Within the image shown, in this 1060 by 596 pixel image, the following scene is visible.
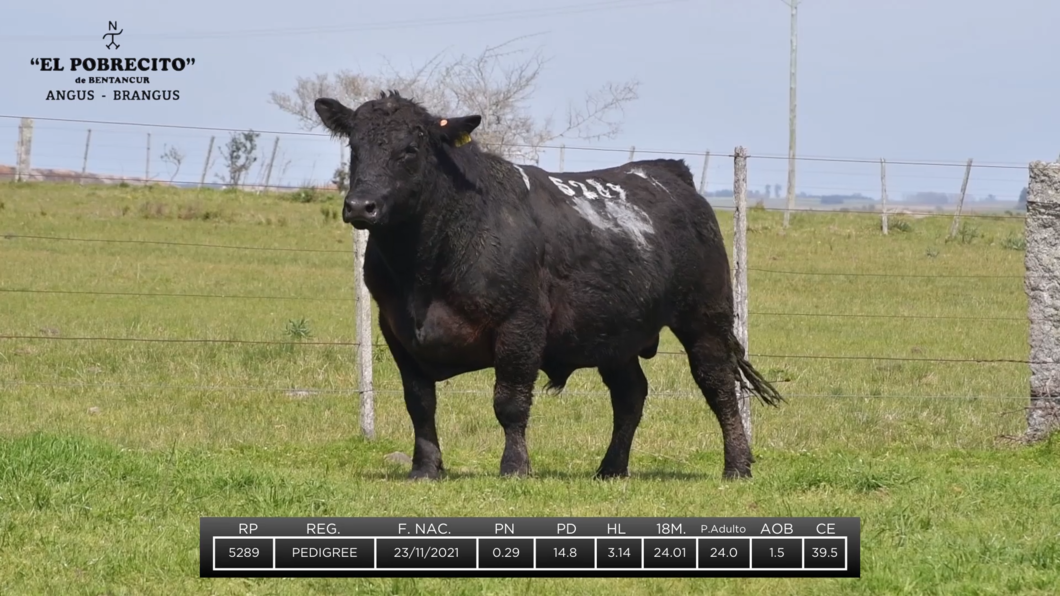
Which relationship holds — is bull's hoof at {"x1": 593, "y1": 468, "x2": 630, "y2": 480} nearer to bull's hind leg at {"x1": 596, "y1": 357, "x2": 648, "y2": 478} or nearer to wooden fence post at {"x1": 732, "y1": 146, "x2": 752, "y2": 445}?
bull's hind leg at {"x1": 596, "y1": 357, "x2": 648, "y2": 478}

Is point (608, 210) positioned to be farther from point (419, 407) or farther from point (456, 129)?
point (419, 407)

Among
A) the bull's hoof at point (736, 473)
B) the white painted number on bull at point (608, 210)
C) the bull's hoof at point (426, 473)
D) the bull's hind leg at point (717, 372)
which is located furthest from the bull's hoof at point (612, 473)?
the white painted number on bull at point (608, 210)

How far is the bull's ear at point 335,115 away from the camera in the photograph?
9.61 metres

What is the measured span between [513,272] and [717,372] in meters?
2.12

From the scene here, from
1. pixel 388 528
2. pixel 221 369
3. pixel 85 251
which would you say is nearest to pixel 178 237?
pixel 85 251

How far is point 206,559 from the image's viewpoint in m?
6.43

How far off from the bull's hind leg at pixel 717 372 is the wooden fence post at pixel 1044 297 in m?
2.92

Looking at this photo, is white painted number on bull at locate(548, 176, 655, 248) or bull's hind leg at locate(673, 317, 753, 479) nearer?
white painted number on bull at locate(548, 176, 655, 248)

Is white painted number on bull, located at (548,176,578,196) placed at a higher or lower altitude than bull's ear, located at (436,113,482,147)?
lower

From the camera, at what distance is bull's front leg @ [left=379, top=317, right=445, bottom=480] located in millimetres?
9719

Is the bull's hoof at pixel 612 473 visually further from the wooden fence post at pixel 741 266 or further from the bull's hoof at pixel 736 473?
the wooden fence post at pixel 741 266

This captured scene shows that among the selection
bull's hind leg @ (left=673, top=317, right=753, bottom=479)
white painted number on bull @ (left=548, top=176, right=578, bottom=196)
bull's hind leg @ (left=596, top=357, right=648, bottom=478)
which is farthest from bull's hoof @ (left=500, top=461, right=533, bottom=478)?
white painted number on bull @ (left=548, top=176, right=578, bottom=196)

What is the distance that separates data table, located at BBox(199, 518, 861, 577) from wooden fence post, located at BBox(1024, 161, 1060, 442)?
5976 millimetres

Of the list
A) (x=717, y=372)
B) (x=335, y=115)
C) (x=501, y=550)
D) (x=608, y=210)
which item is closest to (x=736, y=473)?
(x=717, y=372)
